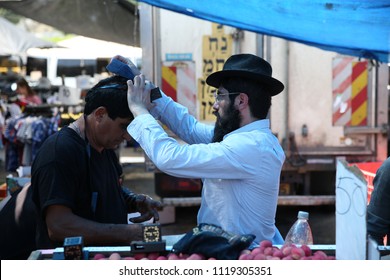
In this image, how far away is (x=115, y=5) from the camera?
34.2 feet

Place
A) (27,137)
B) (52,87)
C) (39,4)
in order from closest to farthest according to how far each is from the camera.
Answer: (27,137)
(39,4)
(52,87)

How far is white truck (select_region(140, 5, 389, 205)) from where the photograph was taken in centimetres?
687

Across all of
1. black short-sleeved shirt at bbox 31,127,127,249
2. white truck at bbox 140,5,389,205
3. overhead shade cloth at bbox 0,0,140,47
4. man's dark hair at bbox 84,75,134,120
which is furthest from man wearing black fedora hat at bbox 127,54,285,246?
overhead shade cloth at bbox 0,0,140,47

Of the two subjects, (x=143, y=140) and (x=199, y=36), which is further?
(x=199, y=36)

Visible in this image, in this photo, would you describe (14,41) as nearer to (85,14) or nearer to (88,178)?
(85,14)

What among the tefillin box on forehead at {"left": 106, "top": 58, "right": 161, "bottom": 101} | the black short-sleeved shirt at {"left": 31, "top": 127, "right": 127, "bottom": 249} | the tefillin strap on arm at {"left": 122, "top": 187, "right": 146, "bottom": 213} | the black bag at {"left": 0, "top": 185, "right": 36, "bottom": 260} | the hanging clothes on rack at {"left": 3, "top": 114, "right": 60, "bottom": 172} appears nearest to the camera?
the black short-sleeved shirt at {"left": 31, "top": 127, "right": 127, "bottom": 249}

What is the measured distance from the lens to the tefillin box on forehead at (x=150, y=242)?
8.29 ft

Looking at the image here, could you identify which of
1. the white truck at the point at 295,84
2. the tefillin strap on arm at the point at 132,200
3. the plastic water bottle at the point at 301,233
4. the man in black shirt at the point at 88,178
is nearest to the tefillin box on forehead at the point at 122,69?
the man in black shirt at the point at 88,178

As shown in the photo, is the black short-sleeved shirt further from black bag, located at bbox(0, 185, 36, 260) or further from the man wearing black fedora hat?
the man wearing black fedora hat

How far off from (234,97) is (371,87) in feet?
14.7

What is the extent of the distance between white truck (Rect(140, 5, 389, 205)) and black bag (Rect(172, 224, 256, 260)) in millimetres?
4379

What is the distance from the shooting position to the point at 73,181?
2.92 meters

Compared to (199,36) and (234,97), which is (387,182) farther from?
(199,36)
